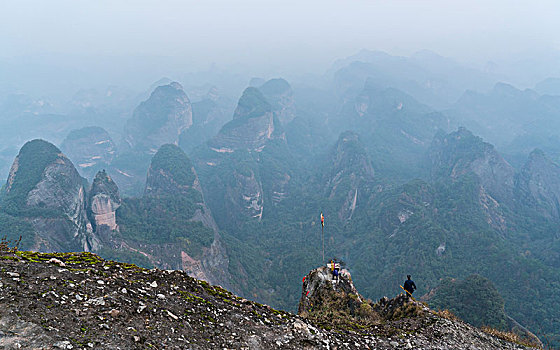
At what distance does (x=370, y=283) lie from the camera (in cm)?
9312

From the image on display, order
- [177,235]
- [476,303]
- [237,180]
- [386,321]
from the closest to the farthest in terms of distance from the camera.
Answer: [386,321] < [476,303] < [177,235] < [237,180]

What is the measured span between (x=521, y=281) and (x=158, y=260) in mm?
91688

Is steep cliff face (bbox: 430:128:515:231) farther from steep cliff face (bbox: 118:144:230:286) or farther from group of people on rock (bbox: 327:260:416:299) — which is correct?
group of people on rock (bbox: 327:260:416:299)

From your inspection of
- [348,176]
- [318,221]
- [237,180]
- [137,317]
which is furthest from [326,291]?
[348,176]

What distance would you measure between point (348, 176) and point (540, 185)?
8074cm

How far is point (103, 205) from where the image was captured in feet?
252

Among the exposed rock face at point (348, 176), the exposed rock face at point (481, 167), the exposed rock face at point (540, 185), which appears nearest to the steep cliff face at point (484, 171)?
the exposed rock face at point (481, 167)

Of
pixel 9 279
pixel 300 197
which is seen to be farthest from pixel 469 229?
pixel 9 279

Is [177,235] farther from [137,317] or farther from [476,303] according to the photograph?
[137,317]

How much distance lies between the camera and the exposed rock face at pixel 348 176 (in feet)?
479

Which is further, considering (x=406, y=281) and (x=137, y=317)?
(x=406, y=281)

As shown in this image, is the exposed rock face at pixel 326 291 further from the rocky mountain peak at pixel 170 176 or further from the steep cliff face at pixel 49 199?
→ the rocky mountain peak at pixel 170 176

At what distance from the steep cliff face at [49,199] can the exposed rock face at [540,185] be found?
15711 cm

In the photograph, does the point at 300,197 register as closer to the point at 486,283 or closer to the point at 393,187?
the point at 393,187
